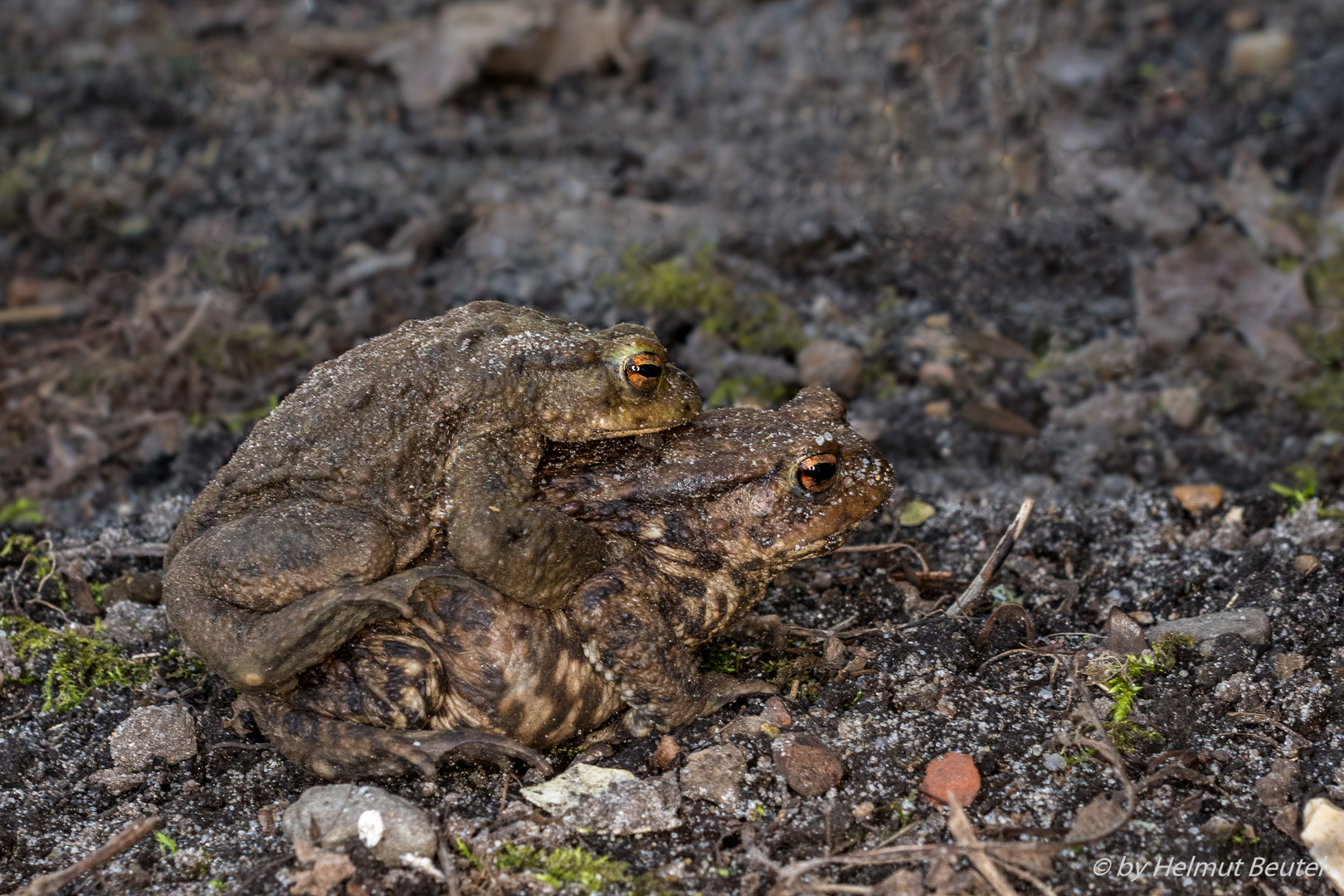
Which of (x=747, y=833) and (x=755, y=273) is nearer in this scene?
(x=747, y=833)

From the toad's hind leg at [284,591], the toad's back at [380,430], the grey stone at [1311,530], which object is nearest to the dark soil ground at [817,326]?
the grey stone at [1311,530]

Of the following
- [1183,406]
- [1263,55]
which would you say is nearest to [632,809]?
[1183,406]

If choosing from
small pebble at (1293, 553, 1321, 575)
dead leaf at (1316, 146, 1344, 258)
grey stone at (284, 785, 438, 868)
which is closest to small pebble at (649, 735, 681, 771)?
grey stone at (284, 785, 438, 868)

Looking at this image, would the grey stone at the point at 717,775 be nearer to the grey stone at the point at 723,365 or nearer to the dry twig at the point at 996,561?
the dry twig at the point at 996,561

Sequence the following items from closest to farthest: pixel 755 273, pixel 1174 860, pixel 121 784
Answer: pixel 1174 860, pixel 121 784, pixel 755 273

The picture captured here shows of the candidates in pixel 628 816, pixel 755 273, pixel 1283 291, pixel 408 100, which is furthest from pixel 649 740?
pixel 408 100

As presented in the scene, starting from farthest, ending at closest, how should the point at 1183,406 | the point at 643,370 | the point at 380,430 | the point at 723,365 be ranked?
the point at 723,365
the point at 1183,406
the point at 643,370
the point at 380,430

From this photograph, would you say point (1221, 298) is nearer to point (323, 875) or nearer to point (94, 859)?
point (323, 875)

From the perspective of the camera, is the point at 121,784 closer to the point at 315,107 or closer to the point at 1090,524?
the point at 1090,524
